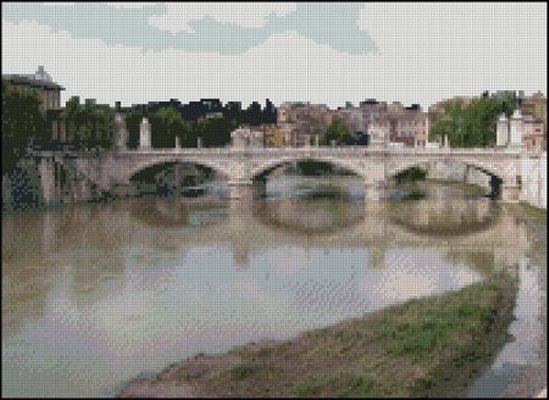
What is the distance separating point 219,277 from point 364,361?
423 inches

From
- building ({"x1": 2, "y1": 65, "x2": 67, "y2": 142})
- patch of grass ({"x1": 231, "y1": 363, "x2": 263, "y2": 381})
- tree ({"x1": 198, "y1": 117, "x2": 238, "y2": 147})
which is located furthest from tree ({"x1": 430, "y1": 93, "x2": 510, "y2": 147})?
patch of grass ({"x1": 231, "y1": 363, "x2": 263, "y2": 381})

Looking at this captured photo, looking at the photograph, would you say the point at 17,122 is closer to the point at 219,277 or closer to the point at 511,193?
the point at 219,277

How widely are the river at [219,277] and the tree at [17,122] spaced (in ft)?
10.6

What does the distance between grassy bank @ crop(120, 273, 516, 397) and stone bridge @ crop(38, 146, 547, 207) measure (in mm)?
31121

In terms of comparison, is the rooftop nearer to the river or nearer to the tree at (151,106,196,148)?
the tree at (151,106,196,148)

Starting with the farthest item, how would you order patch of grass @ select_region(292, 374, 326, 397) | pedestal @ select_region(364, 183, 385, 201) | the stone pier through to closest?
pedestal @ select_region(364, 183, 385, 201) → the stone pier → patch of grass @ select_region(292, 374, 326, 397)

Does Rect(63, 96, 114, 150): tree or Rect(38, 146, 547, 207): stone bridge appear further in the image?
Rect(63, 96, 114, 150): tree

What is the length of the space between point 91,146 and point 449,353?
42654mm

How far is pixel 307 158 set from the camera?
2240 inches

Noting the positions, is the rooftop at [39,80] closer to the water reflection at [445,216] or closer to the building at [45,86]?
the building at [45,86]

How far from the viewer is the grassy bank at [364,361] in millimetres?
15711

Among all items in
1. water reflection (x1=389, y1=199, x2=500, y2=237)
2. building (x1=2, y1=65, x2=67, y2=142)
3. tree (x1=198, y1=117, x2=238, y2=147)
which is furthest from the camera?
tree (x1=198, y1=117, x2=238, y2=147)

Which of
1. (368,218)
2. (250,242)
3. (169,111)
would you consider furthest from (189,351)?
(169,111)

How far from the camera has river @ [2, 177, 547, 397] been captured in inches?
691
